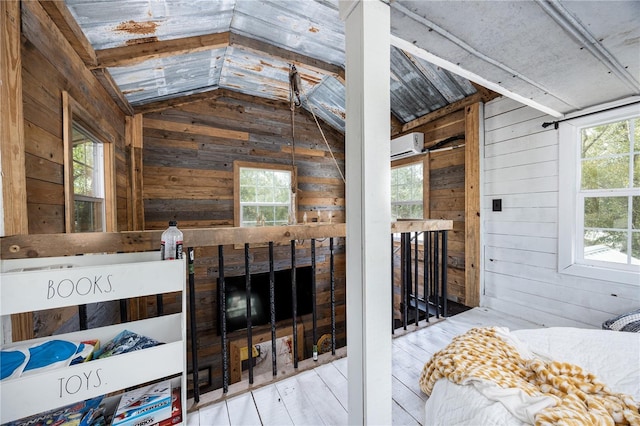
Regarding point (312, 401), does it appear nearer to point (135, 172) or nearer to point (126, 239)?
point (126, 239)

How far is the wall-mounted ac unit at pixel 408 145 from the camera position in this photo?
3475 millimetres

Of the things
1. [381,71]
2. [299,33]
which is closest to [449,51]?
[381,71]

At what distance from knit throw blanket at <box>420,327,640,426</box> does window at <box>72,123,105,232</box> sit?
2.59m

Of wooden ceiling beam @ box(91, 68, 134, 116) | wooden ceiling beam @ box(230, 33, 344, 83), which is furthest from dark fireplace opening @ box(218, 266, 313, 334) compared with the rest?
wooden ceiling beam @ box(230, 33, 344, 83)

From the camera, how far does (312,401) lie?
1.25 meters

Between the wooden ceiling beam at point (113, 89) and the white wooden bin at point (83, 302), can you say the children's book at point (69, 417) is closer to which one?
the white wooden bin at point (83, 302)

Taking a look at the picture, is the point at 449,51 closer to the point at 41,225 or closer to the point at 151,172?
the point at 41,225

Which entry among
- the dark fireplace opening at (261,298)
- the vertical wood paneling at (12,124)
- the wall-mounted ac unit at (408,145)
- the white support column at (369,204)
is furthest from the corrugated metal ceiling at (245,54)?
the dark fireplace opening at (261,298)

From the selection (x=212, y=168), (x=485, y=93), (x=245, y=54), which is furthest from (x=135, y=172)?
(x=485, y=93)

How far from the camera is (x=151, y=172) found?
339 cm

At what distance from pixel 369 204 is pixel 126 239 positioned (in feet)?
3.36

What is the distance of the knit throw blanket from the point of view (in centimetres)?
80

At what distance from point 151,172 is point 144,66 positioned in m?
1.42

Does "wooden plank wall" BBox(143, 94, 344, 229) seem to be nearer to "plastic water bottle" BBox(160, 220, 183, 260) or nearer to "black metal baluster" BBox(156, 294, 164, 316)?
"black metal baluster" BBox(156, 294, 164, 316)
